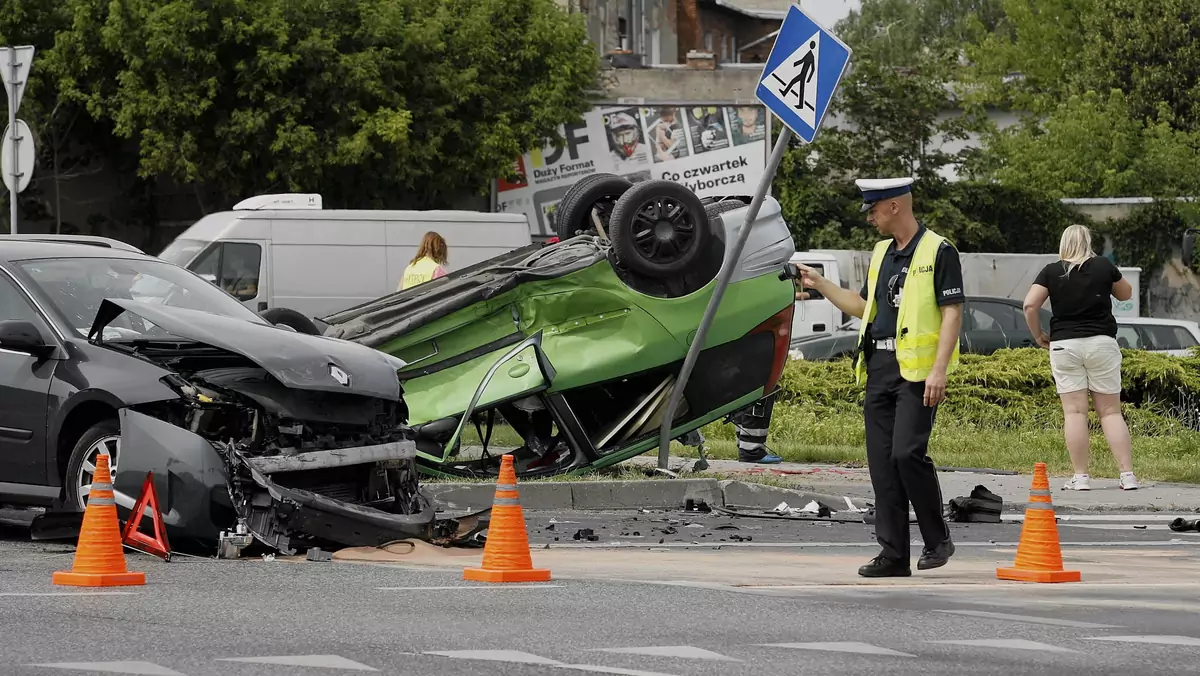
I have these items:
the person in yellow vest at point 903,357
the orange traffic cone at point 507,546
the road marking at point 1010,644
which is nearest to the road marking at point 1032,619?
the road marking at point 1010,644

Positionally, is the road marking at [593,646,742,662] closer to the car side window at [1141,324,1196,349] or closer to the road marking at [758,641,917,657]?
the road marking at [758,641,917,657]

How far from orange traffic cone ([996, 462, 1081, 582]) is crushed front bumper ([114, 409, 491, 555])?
3031 millimetres

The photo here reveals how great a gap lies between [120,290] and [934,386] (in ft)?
14.9

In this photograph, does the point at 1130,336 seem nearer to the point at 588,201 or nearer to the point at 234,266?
the point at 234,266

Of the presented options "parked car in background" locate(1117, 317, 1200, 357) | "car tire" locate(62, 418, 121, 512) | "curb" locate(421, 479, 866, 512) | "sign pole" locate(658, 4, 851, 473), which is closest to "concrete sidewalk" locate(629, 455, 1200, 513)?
"curb" locate(421, 479, 866, 512)

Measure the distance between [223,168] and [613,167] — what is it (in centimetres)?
898

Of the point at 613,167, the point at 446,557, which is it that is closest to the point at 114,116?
the point at 613,167

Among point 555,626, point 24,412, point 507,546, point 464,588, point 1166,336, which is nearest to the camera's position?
point 555,626

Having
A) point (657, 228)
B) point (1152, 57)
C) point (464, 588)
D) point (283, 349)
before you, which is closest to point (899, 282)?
point (464, 588)

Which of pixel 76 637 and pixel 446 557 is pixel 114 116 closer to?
pixel 446 557

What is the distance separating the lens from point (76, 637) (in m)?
6.14

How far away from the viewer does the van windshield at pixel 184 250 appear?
21.6 m

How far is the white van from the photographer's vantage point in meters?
21.6

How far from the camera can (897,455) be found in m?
8.10
